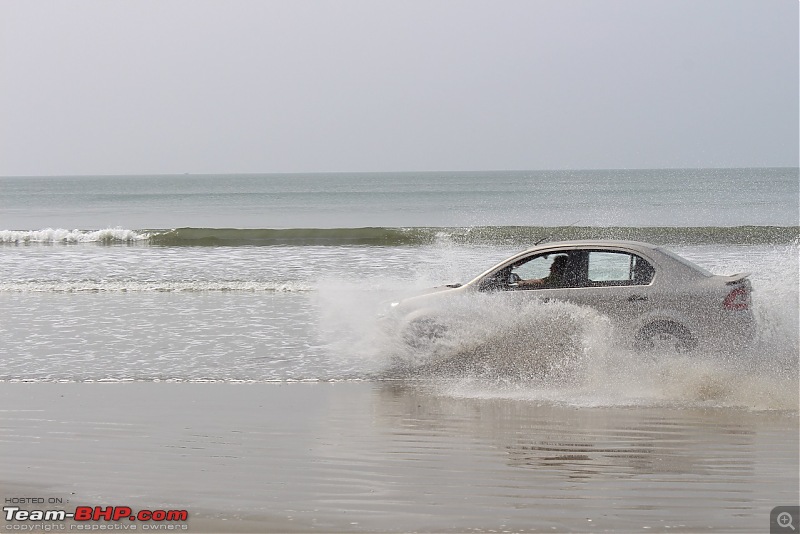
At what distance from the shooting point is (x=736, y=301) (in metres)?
9.77

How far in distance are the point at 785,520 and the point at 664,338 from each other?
438cm

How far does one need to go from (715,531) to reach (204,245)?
1183 inches

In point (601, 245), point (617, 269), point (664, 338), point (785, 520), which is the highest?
point (601, 245)

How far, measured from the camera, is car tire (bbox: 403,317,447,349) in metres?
10.9

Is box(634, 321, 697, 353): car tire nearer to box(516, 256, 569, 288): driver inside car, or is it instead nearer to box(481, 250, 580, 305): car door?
box(481, 250, 580, 305): car door

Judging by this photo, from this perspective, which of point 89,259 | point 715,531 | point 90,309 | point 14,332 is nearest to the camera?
point 715,531

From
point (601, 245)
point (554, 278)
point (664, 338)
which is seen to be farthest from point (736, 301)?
point (554, 278)

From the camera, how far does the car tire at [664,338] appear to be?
9898 mm

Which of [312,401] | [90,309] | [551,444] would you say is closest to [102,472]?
[312,401]

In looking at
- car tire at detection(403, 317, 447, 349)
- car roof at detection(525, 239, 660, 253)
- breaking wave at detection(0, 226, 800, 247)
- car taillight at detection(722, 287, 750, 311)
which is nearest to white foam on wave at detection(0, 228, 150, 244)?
breaking wave at detection(0, 226, 800, 247)

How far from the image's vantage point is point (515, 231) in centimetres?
3556

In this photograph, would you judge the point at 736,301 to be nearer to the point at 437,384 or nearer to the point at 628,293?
the point at 628,293

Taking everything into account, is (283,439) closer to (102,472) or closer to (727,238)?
(102,472)

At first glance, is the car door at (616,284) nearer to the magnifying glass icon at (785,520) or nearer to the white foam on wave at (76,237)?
the magnifying glass icon at (785,520)
